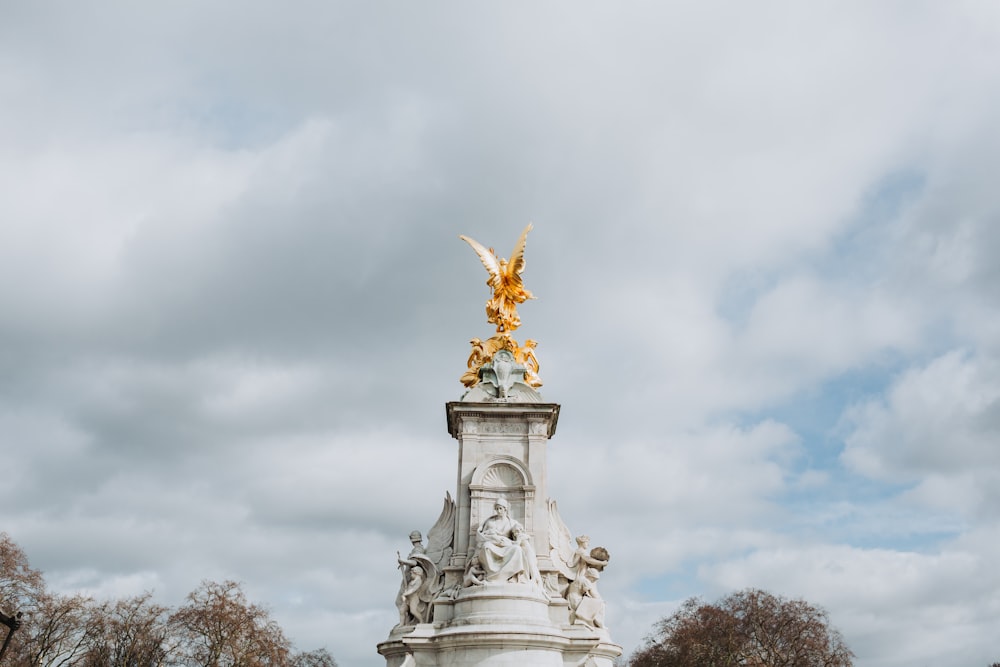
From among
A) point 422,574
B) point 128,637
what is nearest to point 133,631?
point 128,637

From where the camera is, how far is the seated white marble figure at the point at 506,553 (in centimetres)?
2008

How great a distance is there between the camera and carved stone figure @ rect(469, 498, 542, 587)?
65.9ft

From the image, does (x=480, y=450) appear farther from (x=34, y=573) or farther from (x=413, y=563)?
(x=34, y=573)

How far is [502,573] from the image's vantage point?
20016 millimetres

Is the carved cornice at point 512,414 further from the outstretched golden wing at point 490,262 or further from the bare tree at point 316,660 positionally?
the bare tree at point 316,660

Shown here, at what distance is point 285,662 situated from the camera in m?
40.6

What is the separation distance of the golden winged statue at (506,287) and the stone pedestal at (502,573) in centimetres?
208

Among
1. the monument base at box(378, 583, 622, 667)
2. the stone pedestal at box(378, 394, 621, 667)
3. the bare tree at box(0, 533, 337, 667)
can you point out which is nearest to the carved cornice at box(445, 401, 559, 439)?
the stone pedestal at box(378, 394, 621, 667)

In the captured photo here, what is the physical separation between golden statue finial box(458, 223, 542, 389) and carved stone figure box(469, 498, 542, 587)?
394 cm

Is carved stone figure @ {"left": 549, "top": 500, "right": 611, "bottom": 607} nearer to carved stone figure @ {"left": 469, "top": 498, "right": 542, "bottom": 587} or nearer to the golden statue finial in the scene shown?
carved stone figure @ {"left": 469, "top": 498, "right": 542, "bottom": 587}

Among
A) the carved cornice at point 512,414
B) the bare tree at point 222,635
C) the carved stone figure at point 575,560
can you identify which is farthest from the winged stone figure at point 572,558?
the bare tree at point 222,635

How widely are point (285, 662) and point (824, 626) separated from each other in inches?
920

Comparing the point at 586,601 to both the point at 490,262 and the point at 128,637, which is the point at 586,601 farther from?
the point at 128,637

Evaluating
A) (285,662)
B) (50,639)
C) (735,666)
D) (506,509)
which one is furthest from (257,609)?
(506,509)
